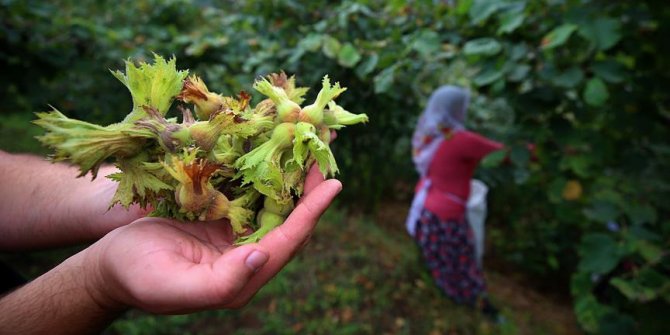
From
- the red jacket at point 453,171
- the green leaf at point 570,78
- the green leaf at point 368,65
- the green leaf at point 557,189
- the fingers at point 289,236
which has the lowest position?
the red jacket at point 453,171

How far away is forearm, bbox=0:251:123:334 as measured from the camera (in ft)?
2.81

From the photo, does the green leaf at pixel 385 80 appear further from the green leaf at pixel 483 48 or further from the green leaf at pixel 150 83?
the green leaf at pixel 150 83

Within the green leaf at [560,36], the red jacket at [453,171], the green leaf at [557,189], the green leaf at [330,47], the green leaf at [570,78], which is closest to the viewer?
the green leaf at [560,36]

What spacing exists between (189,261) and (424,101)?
10.8 ft

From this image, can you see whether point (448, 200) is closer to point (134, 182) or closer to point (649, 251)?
point (649, 251)

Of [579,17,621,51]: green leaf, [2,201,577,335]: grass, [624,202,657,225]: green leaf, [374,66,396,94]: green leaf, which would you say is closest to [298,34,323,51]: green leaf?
[374,66,396,94]: green leaf

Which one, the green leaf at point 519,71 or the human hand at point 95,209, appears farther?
the green leaf at point 519,71

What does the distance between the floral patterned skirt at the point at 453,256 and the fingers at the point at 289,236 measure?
2.59m

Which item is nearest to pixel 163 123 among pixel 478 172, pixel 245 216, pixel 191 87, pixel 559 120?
pixel 191 87

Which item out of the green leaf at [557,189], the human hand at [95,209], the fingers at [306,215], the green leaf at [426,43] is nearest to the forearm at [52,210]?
the human hand at [95,209]

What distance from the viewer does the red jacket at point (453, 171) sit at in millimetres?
3057

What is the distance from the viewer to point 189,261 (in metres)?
0.78

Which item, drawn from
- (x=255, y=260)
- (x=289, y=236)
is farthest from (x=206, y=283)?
(x=289, y=236)

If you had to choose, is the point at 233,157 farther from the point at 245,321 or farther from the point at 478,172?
the point at 478,172
